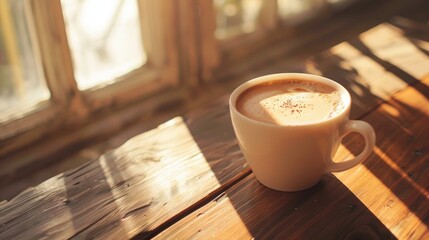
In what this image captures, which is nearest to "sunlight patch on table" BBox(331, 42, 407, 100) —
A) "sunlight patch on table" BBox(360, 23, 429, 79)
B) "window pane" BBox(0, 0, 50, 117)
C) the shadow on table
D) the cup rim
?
"sunlight patch on table" BBox(360, 23, 429, 79)

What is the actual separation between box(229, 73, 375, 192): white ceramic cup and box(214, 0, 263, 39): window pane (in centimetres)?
108

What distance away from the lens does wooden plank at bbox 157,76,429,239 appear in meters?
0.57

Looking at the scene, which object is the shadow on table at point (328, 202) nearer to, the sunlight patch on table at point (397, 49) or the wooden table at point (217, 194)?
the wooden table at point (217, 194)

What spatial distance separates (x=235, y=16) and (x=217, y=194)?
3.89 ft

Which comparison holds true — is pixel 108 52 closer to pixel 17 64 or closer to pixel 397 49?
pixel 17 64

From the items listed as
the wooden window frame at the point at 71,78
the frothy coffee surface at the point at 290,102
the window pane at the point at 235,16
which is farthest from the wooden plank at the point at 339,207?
the window pane at the point at 235,16

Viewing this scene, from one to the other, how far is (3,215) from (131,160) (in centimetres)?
19

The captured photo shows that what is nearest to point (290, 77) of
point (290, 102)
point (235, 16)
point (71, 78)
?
point (290, 102)

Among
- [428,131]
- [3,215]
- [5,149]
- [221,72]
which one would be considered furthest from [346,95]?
[221,72]

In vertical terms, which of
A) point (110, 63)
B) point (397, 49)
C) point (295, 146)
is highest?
point (295, 146)

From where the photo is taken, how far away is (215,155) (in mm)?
723

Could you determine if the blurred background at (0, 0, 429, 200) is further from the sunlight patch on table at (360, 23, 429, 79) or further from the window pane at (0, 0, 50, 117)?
the sunlight patch on table at (360, 23, 429, 79)

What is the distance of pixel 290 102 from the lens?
24.5 inches

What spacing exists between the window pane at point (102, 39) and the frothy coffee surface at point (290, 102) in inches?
32.8
